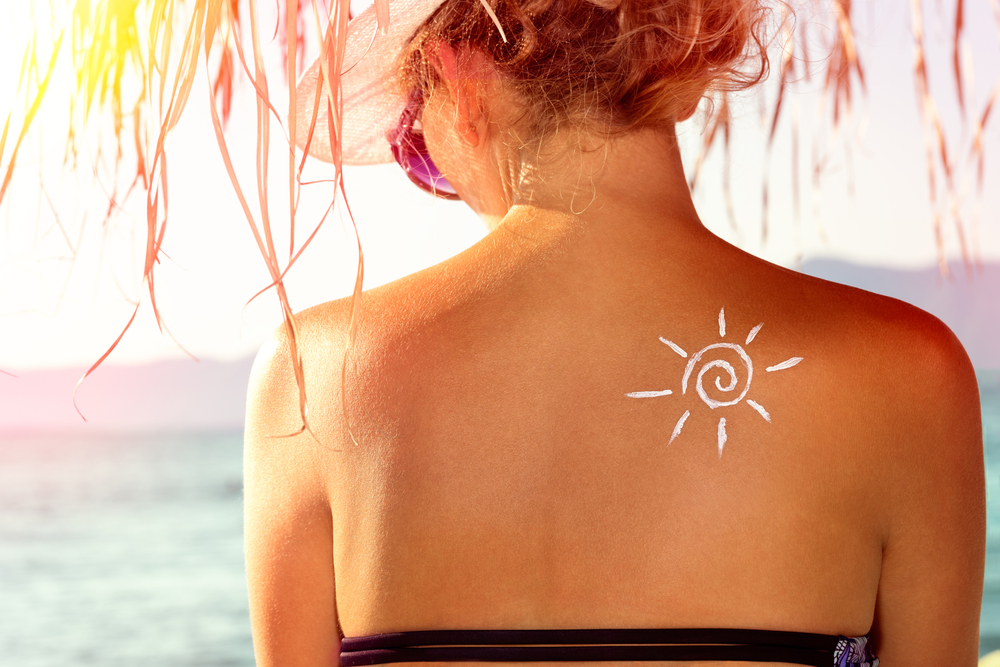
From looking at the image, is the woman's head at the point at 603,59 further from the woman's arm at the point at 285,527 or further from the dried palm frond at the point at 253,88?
the woman's arm at the point at 285,527

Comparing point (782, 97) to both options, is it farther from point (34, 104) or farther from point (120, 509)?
point (120, 509)

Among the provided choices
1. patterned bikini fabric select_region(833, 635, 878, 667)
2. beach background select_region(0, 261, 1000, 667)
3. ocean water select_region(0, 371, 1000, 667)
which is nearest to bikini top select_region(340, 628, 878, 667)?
patterned bikini fabric select_region(833, 635, 878, 667)

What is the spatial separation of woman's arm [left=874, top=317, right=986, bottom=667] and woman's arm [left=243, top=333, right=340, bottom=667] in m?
0.56

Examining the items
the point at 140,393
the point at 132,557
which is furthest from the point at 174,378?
the point at 132,557

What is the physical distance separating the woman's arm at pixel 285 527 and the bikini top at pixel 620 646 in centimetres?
13

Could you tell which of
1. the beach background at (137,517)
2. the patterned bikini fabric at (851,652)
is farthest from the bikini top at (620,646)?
the beach background at (137,517)

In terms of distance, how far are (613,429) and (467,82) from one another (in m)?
0.41

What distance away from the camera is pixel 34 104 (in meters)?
0.93

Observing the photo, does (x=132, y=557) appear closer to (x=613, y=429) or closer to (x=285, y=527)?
(x=285, y=527)

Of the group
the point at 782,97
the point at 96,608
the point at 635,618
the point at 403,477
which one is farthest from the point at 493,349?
the point at 96,608

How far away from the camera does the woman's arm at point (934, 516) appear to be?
780mm

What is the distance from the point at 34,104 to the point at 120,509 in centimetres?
1280

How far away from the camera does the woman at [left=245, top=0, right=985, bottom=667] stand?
0.75 meters

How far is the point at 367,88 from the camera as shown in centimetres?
116
